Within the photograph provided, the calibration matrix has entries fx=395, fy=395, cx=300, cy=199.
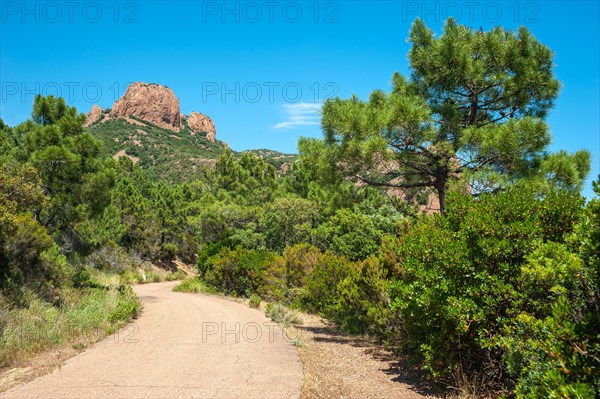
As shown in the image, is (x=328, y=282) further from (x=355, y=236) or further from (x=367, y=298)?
(x=355, y=236)

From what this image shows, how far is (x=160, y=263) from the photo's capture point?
132 ft

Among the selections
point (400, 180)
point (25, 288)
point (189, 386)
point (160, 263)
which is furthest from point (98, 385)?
point (160, 263)

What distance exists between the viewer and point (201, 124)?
141m

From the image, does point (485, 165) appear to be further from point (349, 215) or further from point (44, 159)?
point (44, 159)

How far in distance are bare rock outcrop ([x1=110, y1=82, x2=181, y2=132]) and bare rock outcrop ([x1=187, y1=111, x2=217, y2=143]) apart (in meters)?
4.74

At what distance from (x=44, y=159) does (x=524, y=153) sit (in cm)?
1446

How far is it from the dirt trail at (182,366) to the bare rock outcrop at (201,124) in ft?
427

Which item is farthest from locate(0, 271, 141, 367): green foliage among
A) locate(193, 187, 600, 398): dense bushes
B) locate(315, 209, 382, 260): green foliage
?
locate(315, 209, 382, 260): green foliage

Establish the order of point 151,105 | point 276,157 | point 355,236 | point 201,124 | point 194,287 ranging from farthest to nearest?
point 201,124, point 151,105, point 276,157, point 194,287, point 355,236

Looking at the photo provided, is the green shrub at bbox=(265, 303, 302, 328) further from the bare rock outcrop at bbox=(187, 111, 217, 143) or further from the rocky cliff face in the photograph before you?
the bare rock outcrop at bbox=(187, 111, 217, 143)

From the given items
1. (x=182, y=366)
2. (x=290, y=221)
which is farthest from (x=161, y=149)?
(x=182, y=366)

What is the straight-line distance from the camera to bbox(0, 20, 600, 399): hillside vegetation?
4.16 meters

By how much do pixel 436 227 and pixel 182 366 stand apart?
5.15 metres

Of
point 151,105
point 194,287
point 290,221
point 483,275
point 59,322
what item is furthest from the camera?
point 151,105
